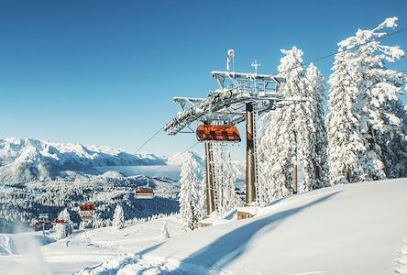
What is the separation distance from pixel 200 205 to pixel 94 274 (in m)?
43.6

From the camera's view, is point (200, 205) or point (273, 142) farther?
point (200, 205)

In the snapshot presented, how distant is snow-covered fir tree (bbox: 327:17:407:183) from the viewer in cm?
2978

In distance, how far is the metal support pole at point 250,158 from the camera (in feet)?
71.7

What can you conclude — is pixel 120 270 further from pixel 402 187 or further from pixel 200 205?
pixel 200 205

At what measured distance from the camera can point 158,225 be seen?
147 m

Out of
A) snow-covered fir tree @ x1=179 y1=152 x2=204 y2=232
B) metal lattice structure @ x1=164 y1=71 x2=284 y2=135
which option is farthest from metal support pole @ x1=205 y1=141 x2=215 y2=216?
snow-covered fir tree @ x1=179 y1=152 x2=204 y2=232

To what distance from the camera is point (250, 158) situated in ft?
72.7

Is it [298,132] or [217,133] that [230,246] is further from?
[298,132]

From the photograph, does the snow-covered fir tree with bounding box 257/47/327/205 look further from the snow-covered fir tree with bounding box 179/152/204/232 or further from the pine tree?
the snow-covered fir tree with bounding box 179/152/204/232

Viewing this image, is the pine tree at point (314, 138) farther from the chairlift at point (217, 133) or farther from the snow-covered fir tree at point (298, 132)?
the chairlift at point (217, 133)

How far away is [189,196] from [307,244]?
152ft

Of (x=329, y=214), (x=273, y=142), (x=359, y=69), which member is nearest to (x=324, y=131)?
(x=273, y=142)

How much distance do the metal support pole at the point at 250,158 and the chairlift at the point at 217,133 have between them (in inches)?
137

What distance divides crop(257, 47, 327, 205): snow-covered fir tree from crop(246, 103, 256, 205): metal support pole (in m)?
11.4
